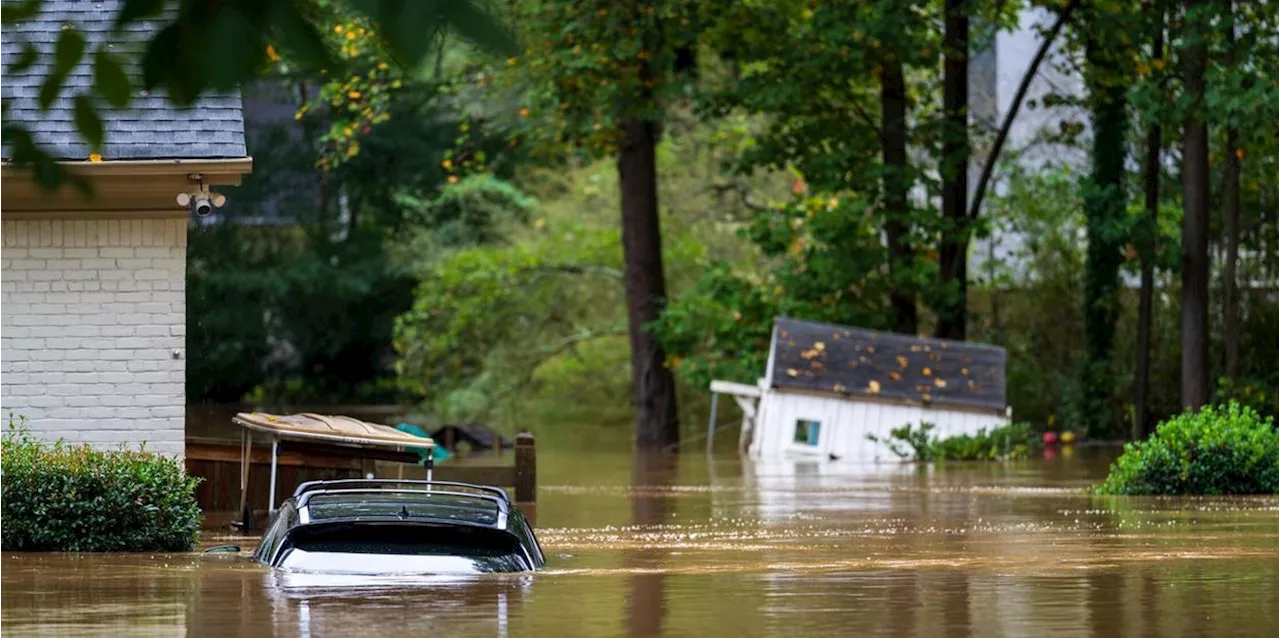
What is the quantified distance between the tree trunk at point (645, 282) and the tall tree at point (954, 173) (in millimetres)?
5227

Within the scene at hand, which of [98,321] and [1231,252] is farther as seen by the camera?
[1231,252]

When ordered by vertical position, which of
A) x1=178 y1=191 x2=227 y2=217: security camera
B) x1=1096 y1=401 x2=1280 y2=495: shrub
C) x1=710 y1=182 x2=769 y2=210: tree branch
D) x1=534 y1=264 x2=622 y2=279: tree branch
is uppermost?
x1=710 y1=182 x2=769 y2=210: tree branch

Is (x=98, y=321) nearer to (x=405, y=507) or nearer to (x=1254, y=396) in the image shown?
(x=405, y=507)

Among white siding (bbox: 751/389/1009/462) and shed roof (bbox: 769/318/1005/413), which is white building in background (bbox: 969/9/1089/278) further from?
white siding (bbox: 751/389/1009/462)

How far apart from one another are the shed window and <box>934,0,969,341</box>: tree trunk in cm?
310

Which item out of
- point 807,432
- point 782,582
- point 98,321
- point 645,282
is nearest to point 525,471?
point 98,321

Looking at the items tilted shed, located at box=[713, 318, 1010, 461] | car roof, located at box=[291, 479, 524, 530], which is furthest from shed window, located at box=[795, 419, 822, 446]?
car roof, located at box=[291, 479, 524, 530]

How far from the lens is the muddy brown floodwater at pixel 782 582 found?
442 inches

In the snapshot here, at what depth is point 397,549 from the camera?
1334 cm

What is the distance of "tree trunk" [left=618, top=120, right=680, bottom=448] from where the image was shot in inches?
1545

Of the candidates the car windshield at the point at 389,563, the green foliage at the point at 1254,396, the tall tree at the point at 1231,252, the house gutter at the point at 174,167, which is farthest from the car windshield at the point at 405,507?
the tall tree at the point at 1231,252

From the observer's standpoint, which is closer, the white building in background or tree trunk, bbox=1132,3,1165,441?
tree trunk, bbox=1132,3,1165,441

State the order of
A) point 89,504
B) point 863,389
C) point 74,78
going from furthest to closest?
point 863,389, point 89,504, point 74,78

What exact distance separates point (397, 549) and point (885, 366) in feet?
73.8
